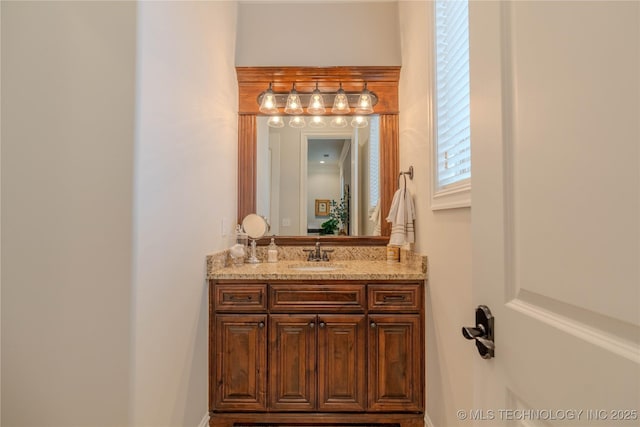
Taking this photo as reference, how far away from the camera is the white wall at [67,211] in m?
1.06

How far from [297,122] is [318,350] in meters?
1.69

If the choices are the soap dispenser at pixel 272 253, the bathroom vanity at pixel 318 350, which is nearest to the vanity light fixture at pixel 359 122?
the soap dispenser at pixel 272 253

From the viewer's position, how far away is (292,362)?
1771 mm

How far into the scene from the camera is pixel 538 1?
53 centimetres

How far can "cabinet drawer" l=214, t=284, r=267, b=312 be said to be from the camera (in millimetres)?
1782

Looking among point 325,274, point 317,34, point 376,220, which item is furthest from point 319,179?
point 317,34

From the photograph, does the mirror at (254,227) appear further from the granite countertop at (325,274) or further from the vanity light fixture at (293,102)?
the vanity light fixture at (293,102)

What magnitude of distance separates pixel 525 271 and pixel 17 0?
179 cm

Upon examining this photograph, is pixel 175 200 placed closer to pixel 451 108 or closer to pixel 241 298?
pixel 241 298

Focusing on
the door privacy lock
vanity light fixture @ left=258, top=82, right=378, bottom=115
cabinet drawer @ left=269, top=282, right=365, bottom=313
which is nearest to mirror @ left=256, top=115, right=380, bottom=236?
vanity light fixture @ left=258, top=82, right=378, bottom=115

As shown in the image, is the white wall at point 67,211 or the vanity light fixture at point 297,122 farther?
the vanity light fixture at point 297,122

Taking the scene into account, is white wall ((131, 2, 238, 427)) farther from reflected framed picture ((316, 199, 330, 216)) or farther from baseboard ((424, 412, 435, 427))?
baseboard ((424, 412, 435, 427))

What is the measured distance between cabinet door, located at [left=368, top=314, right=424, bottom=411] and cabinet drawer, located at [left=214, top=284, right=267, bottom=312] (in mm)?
645

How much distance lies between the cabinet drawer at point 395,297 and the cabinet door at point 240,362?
2.11 ft
